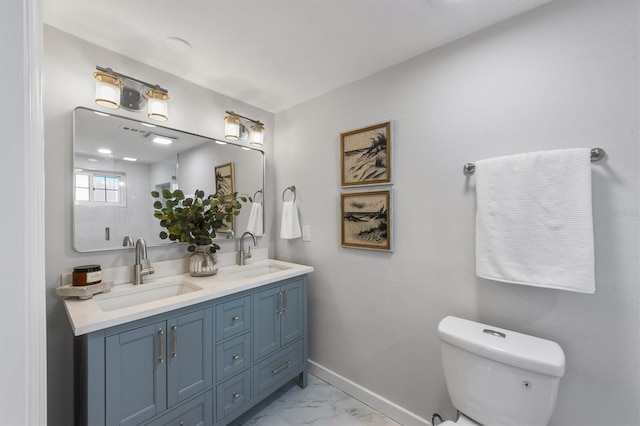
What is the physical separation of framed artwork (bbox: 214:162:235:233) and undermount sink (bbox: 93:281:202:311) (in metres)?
0.54

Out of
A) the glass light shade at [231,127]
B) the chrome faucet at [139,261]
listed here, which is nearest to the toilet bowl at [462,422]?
the chrome faucet at [139,261]

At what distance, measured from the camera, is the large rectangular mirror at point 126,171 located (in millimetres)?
1438

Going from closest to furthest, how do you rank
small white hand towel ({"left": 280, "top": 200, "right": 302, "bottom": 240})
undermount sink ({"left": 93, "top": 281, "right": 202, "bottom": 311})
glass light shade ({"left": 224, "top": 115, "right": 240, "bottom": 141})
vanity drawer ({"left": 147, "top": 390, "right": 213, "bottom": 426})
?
vanity drawer ({"left": 147, "top": 390, "right": 213, "bottom": 426}), undermount sink ({"left": 93, "top": 281, "right": 202, "bottom": 311}), glass light shade ({"left": 224, "top": 115, "right": 240, "bottom": 141}), small white hand towel ({"left": 280, "top": 200, "right": 302, "bottom": 240})

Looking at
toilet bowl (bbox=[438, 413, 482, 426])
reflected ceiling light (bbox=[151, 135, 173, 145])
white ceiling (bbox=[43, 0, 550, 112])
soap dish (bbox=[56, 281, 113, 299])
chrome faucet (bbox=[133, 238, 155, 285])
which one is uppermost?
white ceiling (bbox=[43, 0, 550, 112])

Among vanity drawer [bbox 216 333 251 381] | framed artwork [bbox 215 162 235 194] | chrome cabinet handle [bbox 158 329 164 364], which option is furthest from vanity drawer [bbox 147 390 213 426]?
framed artwork [bbox 215 162 235 194]

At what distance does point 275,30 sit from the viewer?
1384 mm

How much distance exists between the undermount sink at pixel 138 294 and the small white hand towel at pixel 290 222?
849 millimetres

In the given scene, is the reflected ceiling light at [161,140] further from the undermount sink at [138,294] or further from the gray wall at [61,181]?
the undermount sink at [138,294]

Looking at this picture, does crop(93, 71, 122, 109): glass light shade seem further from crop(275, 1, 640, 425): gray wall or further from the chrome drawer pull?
the chrome drawer pull

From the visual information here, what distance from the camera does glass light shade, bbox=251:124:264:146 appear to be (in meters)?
2.22

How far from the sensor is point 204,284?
1.57 m

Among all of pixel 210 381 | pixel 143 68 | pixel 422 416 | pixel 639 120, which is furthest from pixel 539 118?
pixel 143 68

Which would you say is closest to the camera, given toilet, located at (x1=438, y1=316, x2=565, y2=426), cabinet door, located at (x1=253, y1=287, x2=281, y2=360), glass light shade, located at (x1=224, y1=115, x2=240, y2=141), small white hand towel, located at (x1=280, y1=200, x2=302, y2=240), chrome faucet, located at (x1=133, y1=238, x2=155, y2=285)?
toilet, located at (x1=438, y1=316, x2=565, y2=426)

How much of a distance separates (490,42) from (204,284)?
2.07m
